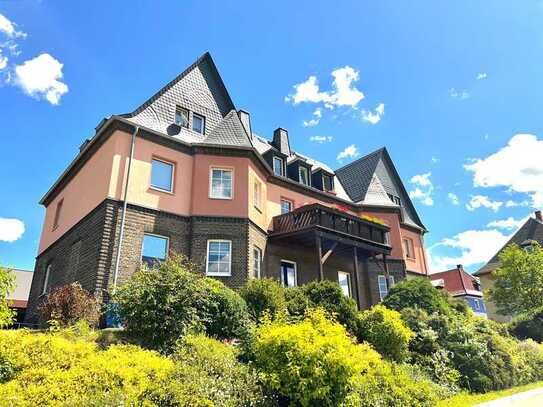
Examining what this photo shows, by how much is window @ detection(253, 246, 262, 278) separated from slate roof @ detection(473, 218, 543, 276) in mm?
32013

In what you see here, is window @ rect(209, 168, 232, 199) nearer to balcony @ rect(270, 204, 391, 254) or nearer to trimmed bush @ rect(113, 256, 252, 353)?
balcony @ rect(270, 204, 391, 254)

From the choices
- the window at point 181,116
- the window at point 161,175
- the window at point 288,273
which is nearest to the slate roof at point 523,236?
the window at point 288,273

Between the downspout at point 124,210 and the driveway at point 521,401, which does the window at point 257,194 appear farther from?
the driveway at point 521,401

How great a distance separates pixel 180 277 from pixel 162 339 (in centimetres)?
147

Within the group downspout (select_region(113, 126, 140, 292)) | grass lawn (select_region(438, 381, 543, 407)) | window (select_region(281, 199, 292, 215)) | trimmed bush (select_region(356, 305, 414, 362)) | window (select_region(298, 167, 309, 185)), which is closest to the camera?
grass lawn (select_region(438, 381, 543, 407))

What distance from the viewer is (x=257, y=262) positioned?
721 inches

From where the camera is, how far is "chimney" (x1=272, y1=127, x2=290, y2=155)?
2553 cm

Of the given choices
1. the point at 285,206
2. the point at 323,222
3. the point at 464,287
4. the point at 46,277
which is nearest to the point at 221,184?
the point at 323,222

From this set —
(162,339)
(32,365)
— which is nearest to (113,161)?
(162,339)

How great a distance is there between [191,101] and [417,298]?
562 inches

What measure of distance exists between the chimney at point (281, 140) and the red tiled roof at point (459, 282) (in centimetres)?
3100

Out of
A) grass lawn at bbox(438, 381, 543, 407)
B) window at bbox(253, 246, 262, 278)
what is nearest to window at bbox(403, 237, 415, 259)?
window at bbox(253, 246, 262, 278)

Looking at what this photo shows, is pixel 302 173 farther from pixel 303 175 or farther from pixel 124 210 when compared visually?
pixel 124 210

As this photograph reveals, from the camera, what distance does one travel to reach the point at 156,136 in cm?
1712
